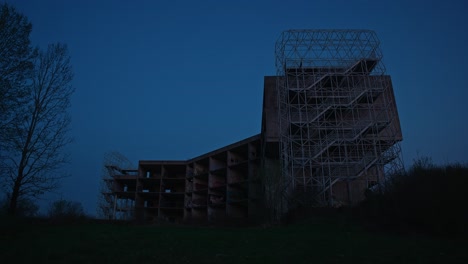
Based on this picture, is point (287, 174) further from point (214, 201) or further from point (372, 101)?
point (214, 201)

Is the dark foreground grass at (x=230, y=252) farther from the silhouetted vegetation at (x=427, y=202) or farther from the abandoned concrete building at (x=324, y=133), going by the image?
the abandoned concrete building at (x=324, y=133)

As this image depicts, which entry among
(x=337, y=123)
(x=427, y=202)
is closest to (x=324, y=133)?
(x=337, y=123)

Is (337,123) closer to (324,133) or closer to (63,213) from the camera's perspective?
(324,133)

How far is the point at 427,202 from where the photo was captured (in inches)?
479

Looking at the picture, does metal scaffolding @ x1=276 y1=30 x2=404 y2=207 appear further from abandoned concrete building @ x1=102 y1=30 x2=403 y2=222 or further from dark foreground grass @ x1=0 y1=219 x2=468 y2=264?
dark foreground grass @ x1=0 y1=219 x2=468 y2=264

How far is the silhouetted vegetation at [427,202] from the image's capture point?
11398mm

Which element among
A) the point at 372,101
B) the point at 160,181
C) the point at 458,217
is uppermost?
the point at 372,101

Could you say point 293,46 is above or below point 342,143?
above

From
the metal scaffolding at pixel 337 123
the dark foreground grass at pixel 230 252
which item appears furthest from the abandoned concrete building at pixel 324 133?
the dark foreground grass at pixel 230 252

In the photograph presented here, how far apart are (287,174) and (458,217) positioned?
49.2 ft

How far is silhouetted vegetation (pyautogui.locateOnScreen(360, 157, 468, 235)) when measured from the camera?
11.4m

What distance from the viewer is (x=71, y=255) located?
739cm

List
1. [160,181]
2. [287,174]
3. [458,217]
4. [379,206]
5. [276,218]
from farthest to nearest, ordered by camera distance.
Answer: [160,181] → [287,174] → [276,218] → [379,206] → [458,217]

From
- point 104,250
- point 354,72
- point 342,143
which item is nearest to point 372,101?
point 354,72
